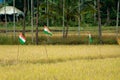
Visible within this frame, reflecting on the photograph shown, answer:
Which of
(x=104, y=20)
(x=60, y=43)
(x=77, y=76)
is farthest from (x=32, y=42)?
(x=104, y=20)

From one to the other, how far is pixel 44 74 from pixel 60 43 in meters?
17.3

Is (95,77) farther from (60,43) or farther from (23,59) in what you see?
(60,43)

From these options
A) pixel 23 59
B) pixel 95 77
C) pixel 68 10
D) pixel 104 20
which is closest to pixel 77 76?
pixel 95 77

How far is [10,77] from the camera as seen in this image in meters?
11.8

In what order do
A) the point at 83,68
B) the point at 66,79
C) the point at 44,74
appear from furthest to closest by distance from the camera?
the point at 83,68 < the point at 44,74 < the point at 66,79

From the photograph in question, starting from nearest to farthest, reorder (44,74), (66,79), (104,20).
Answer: (66,79) → (44,74) → (104,20)

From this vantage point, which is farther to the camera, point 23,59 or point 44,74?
point 23,59

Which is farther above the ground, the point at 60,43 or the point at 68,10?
the point at 68,10

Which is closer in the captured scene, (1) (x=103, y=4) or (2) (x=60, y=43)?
(2) (x=60, y=43)

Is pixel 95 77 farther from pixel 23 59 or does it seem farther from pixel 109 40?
pixel 109 40

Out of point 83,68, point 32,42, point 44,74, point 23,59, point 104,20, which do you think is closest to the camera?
point 44,74

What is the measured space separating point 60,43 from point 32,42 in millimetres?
1938

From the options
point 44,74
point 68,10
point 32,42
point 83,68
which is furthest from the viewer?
point 68,10

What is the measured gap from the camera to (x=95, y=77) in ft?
39.0
